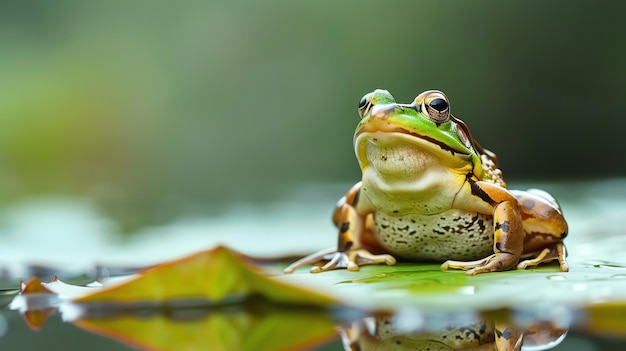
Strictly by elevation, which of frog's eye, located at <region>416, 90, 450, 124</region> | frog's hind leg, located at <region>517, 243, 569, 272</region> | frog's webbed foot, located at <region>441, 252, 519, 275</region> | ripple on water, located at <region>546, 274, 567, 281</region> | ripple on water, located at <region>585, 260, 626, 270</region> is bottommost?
ripple on water, located at <region>585, 260, 626, 270</region>

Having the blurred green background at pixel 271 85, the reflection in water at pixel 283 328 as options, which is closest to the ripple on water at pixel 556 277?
the reflection in water at pixel 283 328

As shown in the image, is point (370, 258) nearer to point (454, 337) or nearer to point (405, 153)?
point (405, 153)

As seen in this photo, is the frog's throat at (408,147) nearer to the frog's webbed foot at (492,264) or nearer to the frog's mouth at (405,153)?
the frog's mouth at (405,153)

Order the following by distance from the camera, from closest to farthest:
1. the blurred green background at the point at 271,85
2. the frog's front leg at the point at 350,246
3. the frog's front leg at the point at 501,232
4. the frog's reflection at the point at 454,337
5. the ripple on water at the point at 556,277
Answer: the frog's reflection at the point at 454,337 → the ripple on water at the point at 556,277 → the frog's front leg at the point at 501,232 → the frog's front leg at the point at 350,246 → the blurred green background at the point at 271,85

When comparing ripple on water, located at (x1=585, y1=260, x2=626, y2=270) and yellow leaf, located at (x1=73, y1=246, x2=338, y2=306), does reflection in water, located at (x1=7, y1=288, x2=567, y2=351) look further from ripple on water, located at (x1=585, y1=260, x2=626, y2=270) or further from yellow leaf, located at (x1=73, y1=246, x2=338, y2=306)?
ripple on water, located at (x1=585, y1=260, x2=626, y2=270)

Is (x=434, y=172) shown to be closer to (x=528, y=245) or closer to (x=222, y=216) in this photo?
(x=528, y=245)

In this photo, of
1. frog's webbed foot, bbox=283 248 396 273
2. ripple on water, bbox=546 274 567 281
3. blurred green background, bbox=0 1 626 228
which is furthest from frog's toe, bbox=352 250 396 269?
blurred green background, bbox=0 1 626 228

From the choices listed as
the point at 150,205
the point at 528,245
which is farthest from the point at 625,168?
the point at 528,245
